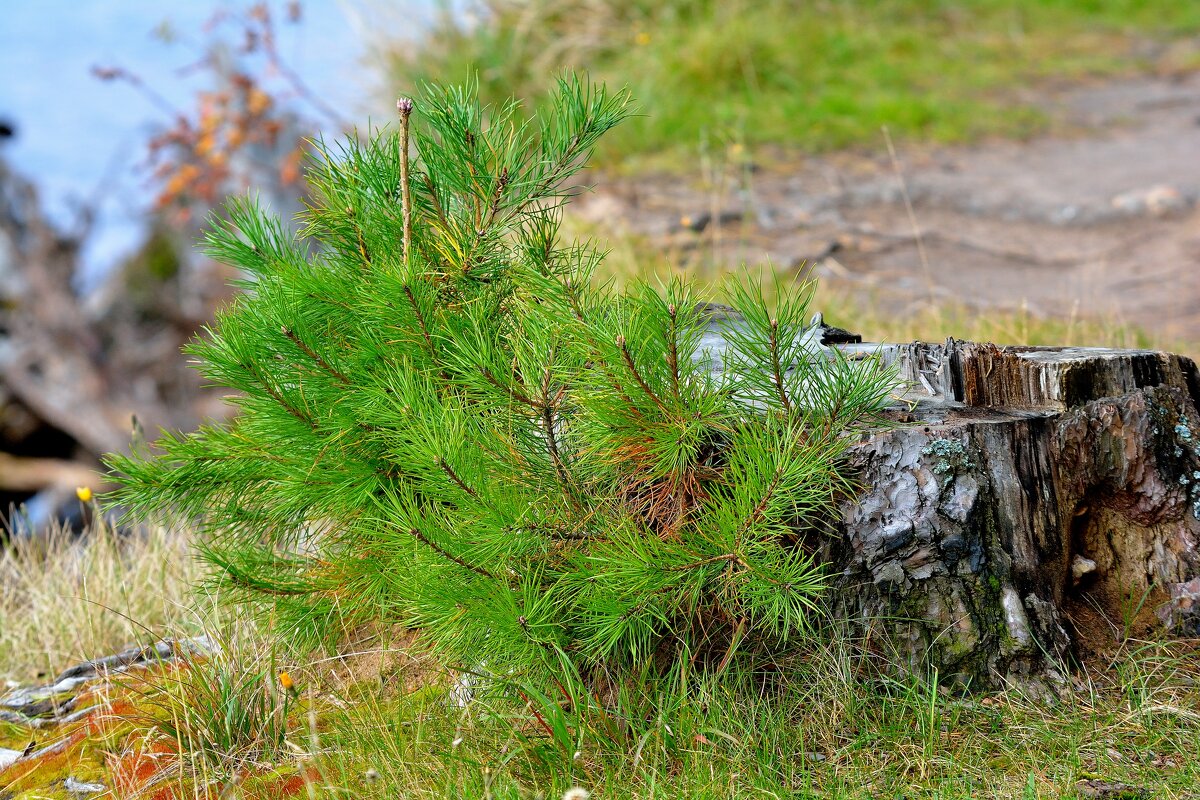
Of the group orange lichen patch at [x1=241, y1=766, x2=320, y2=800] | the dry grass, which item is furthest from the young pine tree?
the dry grass

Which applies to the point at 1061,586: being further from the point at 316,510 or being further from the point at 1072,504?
the point at 316,510

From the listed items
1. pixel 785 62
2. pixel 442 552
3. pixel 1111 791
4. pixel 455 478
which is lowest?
pixel 1111 791

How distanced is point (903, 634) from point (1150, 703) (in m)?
0.57

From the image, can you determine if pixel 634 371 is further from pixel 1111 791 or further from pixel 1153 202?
pixel 1153 202

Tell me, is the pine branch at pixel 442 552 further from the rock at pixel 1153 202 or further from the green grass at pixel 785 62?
the rock at pixel 1153 202

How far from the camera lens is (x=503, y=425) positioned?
7.11ft

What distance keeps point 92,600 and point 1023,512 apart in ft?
8.55

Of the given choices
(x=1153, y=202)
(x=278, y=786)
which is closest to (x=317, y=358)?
(x=278, y=786)

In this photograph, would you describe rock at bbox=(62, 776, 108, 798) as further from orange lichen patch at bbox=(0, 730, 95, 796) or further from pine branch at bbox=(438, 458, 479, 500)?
pine branch at bbox=(438, 458, 479, 500)

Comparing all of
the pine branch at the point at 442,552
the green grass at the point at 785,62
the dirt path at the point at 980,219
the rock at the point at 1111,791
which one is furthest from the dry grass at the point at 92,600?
the green grass at the point at 785,62

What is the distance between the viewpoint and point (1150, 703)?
2.29 m

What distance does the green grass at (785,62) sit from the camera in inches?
295

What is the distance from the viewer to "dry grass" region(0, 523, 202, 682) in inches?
123

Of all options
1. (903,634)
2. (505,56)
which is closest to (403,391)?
(903,634)
